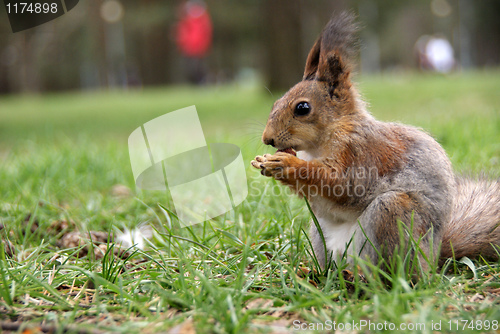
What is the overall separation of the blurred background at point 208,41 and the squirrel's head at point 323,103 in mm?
5018

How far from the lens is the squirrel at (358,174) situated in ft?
4.20

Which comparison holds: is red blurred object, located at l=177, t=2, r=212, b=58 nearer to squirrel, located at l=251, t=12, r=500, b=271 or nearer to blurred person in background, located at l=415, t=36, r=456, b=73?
blurred person in background, located at l=415, t=36, r=456, b=73

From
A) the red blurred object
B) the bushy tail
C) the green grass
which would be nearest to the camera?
the green grass

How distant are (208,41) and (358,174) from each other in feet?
41.0

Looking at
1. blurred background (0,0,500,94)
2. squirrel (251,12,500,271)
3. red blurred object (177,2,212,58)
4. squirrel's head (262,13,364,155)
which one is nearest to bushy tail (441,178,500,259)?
squirrel (251,12,500,271)

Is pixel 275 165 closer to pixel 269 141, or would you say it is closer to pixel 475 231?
pixel 269 141

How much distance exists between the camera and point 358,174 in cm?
133

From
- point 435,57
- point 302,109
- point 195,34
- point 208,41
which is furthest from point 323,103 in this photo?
point 435,57

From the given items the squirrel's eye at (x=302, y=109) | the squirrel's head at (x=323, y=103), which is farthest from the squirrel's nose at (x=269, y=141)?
the squirrel's eye at (x=302, y=109)

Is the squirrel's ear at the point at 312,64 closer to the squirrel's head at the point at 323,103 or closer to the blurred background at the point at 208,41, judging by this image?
the squirrel's head at the point at 323,103

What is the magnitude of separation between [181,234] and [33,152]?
2066mm

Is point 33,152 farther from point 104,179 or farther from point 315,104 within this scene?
point 315,104

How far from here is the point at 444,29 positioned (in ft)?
100

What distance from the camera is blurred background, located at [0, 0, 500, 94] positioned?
1076cm
